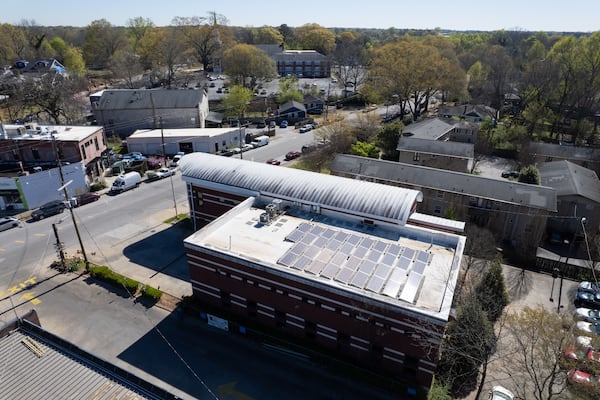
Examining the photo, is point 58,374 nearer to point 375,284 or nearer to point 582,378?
point 375,284

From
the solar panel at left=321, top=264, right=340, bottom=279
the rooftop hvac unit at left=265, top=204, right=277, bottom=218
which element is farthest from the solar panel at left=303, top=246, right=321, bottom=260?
the rooftop hvac unit at left=265, top=204, right=277, bottom=218

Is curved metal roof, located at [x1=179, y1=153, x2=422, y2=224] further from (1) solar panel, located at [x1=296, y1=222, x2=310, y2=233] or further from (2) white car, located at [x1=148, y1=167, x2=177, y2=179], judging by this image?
(2) white car, located at [x1=148, y1=167, x2=177, y2=179]

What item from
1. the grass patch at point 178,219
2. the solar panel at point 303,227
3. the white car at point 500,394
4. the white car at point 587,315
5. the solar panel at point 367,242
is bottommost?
the white car at point 587,315

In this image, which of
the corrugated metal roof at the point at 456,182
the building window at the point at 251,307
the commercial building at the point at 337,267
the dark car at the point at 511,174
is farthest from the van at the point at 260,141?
the building window at the point at 251,307

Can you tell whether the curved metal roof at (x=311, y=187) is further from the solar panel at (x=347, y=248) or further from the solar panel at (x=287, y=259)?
the solar panel at (x=287, y=259)

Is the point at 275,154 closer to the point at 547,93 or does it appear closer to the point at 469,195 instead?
the point at 469,195

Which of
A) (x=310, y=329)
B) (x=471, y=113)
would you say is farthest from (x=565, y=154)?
(x=310, y=329)

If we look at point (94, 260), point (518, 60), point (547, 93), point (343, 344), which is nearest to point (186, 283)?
point (94, 260)
